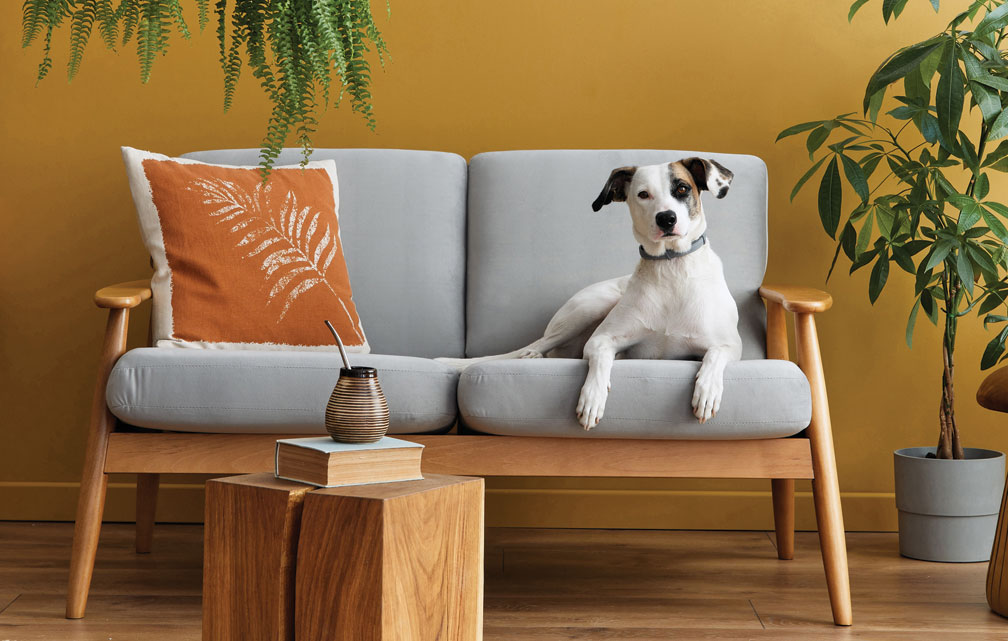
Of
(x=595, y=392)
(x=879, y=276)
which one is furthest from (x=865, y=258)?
(x=595, y=392)

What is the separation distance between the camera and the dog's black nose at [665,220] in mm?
1922

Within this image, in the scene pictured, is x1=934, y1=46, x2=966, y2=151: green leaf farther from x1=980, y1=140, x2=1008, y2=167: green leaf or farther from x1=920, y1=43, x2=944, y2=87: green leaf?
x1=980, y1=140, x2=1008, y2=167: green leaf

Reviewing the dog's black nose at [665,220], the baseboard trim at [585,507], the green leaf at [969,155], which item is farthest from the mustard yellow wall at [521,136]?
the dog's black nose at [665,220]

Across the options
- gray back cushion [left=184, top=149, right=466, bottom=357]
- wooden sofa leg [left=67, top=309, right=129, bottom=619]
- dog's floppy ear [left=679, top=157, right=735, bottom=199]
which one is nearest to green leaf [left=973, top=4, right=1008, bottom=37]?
dog's floppy ear [left=679, top=157, right=735, bottom=199]

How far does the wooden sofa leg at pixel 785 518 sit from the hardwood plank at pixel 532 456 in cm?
56

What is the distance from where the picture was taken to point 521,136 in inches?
107

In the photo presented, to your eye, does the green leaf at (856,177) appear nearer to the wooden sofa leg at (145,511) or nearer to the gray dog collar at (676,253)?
the gray dog collar at (676,253)

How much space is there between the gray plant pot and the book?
156cm

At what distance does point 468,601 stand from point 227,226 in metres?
1.18

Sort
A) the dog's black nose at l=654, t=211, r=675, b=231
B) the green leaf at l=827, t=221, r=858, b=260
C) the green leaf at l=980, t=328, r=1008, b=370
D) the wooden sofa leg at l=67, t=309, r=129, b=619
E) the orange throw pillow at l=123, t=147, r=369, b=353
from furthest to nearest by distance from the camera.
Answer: the green leaf at l=827, t=221, r=858, b=260 < the green leaf at l=980, t=328, r=1008, b=370 < the orange throw pillow at l=123, t=147, r=369, b=353 < the dog's black nose at l=654, t=211, r=675, b=231 < the wooden sofa leg at l=67, t=309, r=129, b=619

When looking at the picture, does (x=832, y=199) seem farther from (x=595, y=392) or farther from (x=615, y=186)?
(x=595, y=392)

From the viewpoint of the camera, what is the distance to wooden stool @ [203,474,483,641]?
3.73 feet

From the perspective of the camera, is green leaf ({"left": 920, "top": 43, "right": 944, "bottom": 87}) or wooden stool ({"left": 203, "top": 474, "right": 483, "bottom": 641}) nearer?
wooden stool ({"left": 203, "top": 474, "right": 483, "bottom": 641})

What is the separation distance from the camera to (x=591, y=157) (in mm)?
2398
